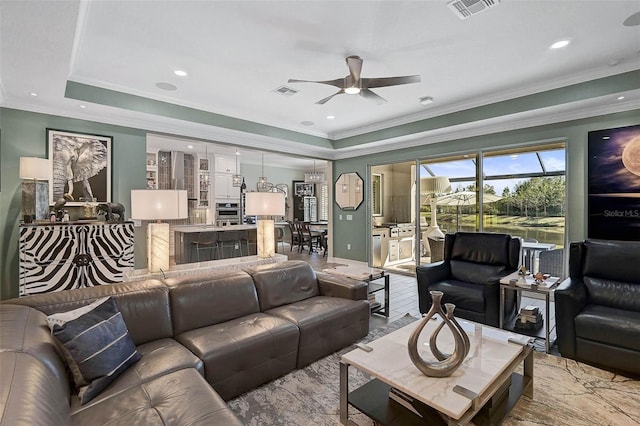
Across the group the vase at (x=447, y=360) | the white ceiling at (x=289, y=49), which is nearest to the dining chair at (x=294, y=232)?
the white ceiling at (x=289, y=49)

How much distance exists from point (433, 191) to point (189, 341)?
501 cm

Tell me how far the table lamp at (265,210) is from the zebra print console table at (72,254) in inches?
68.5

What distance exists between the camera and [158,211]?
9.20 feet

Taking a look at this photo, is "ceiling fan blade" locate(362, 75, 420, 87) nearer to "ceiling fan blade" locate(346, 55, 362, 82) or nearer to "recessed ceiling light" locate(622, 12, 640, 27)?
"ceiling fan blade" locate(346, 55, 362, 82)

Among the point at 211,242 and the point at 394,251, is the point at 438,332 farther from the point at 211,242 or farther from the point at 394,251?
the point at 211,242

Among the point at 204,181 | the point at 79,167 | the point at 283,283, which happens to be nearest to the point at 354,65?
the point at 283,283

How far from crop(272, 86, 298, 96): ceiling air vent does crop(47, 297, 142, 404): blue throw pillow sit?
3.27m

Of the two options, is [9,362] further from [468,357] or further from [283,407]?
[468,357]

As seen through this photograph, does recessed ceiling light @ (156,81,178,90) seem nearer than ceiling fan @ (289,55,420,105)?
No

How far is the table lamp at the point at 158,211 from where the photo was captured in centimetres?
276

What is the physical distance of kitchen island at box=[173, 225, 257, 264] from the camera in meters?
6.15

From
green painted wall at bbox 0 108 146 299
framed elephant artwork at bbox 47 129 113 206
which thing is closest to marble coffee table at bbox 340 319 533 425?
framed elephant artwork at bbox 47 129 113 206

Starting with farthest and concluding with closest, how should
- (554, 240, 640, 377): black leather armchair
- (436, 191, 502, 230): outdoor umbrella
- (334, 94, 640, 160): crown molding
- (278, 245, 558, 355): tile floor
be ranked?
1. (436, 191, 502, 230): outdoor umbrella
2. (334, 94, 640, 160): crown molding
3. (278, 245, 558, 355): tile floor
4. (554, 240, 640, 377): black leather armchair

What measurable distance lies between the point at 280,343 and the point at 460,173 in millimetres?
4535
